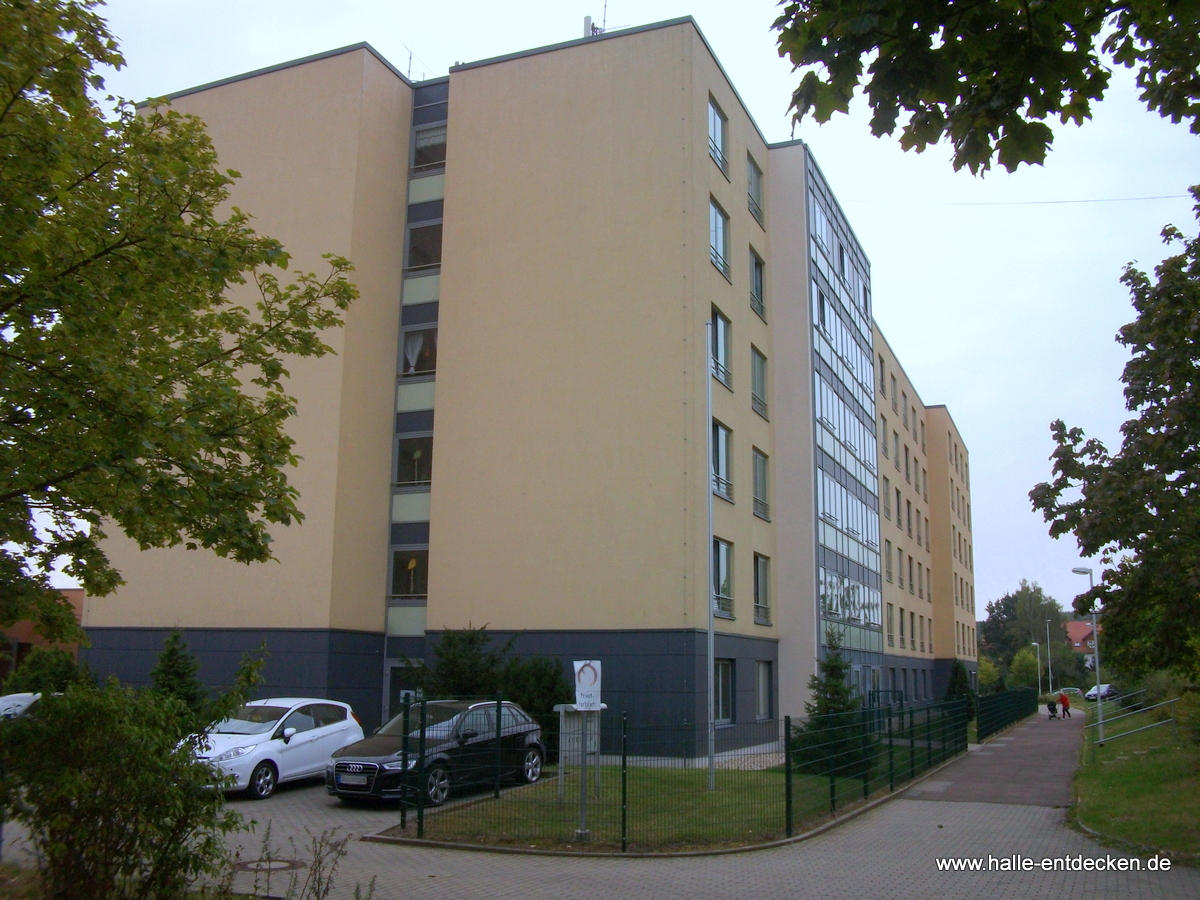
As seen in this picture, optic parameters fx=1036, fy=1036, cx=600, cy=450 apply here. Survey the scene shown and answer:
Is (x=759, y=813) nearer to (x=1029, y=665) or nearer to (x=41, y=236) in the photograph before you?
(x=41, y=236)

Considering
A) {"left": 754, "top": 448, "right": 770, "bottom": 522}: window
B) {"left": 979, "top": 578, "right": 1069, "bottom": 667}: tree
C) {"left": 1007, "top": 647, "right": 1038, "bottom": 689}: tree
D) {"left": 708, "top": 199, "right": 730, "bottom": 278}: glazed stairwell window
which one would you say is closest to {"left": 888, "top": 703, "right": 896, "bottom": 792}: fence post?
{"left": 754, "top": 448, "right": 770, "bottom": 522}: window

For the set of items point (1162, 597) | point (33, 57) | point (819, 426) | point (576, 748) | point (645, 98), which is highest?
point (645, 98)

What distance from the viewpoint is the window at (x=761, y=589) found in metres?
29.1

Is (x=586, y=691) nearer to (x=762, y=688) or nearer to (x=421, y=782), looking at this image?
(x=421, y=782)

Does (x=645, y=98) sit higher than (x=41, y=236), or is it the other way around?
(x=645, y=98)

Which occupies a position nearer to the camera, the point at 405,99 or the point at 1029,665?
the point at 405,99

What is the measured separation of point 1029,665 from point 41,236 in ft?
315

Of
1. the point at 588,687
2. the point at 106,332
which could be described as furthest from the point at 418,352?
the point at 106,332

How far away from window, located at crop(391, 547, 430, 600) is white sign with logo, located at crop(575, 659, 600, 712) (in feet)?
43.2

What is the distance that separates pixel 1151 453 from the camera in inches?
609

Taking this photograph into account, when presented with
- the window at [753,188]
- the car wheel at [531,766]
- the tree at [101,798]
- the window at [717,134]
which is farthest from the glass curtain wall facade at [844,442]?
the tree at [101,798]

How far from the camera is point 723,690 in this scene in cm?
2589

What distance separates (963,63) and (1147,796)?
48.1 ft

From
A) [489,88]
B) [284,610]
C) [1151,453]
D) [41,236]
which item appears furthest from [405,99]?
[41,236]
